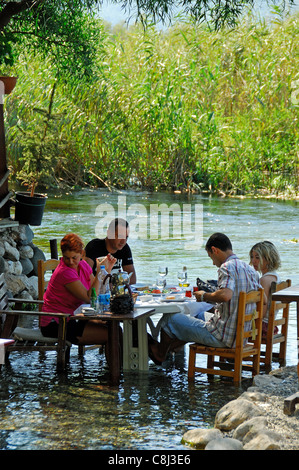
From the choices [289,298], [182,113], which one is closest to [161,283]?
[289,298]

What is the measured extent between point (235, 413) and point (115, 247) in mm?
2367

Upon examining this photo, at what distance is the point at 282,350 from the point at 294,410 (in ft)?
4.59

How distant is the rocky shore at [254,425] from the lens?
4.16m

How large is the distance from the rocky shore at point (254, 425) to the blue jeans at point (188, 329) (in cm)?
45

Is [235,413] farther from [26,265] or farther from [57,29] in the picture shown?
[57,29]

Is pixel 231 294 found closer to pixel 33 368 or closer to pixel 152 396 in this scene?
pixel 152 396

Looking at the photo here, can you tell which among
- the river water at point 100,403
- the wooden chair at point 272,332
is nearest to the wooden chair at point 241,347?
the river water at point 100,403

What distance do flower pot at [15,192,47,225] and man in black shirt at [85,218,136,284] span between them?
94.1 inches

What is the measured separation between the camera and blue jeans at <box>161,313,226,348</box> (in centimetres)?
553

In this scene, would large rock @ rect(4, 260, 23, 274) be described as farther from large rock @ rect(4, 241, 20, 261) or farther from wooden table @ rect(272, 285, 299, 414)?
wooden table @ rect(272, 285, 299, 414)

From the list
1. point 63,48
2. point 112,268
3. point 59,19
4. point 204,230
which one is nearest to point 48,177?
point 204,230

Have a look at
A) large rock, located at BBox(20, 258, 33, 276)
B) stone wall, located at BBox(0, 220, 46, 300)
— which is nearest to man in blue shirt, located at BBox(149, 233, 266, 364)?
stone wall, located at BBox(0, 220, 46, 300)

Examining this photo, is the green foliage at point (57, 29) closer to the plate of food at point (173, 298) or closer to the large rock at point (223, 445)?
the plate of food at point (173, 298)
